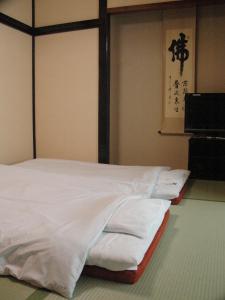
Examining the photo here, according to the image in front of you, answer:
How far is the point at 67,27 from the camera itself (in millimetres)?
4766

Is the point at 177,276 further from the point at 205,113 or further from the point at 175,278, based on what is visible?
the point at 205,113

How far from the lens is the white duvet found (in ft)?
5.47

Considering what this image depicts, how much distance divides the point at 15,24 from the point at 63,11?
2.46 ft

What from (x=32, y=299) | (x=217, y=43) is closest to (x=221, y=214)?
(x=32, y=299)

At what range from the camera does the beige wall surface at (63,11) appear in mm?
4605

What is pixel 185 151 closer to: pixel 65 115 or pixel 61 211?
pixel 65 115

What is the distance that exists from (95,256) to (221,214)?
5.04 ft

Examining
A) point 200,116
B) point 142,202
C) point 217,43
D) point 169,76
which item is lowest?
point 142,202

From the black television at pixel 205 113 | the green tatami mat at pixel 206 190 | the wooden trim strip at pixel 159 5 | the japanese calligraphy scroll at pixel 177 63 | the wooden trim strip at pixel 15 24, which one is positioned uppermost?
the wooden trim strip at pixel 159 5

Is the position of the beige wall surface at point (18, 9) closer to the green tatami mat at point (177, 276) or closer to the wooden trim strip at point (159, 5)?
the wooden trim strip at point (159, 5)

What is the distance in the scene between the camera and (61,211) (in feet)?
7.21

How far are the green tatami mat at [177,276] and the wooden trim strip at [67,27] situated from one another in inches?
128

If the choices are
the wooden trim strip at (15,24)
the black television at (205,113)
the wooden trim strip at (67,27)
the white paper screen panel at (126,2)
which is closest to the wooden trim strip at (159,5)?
the white paper screen panel at (126,2)

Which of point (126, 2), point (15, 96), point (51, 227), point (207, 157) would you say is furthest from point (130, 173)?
point (126, 2)
